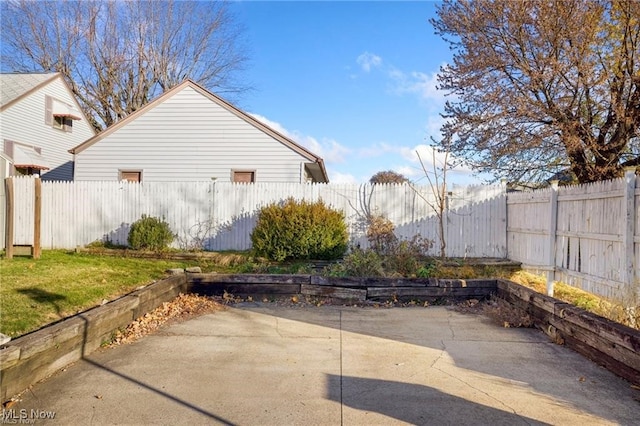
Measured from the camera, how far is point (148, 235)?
1140cm

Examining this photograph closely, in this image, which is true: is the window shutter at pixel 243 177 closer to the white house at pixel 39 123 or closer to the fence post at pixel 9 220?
the fence post at pixel 9 220

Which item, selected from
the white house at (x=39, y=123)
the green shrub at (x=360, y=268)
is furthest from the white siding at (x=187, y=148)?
the green shrub at (x=360, y=268)

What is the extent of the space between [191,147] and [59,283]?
9.67m

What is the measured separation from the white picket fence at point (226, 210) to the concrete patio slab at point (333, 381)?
245 inches

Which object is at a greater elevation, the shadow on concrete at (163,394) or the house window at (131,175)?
the house window at (131,175)

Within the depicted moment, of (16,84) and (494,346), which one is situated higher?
(16,84)

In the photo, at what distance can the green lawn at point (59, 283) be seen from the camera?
5043mm

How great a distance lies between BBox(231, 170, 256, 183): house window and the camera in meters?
15.7

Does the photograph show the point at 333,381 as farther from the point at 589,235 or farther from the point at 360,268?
the point at 589,235

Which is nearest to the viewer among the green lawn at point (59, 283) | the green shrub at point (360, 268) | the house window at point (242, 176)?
the green lawn at point (59, 283)

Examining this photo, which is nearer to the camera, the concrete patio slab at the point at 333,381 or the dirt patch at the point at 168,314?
the concrete patio slab at the point at 333,381

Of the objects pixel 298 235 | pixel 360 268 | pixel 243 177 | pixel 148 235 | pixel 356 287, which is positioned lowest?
pixel 356 287

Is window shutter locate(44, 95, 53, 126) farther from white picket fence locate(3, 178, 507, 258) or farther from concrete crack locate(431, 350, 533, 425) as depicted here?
concrete crack locate(431, 350, 533, 425)

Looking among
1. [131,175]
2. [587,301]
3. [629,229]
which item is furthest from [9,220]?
[629,229]
